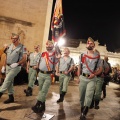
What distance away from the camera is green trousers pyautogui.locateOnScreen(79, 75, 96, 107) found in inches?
200

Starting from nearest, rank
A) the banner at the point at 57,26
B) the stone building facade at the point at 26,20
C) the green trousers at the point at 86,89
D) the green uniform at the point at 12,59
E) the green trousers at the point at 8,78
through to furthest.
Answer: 1. the green trousers at the point at 86,89
2. the green trousers at the point at 8,78
3. the green uniform at the point at 12,59
4. the banner at the point at 57,26
5. the stone building facade at the point at 26,20

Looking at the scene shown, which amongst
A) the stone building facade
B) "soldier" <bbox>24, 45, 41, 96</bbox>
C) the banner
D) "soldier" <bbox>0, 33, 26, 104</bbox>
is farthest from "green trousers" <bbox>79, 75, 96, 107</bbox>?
the stone building facade

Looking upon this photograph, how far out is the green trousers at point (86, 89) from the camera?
5.08 metres

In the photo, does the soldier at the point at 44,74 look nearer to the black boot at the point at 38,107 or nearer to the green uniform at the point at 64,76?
the black boot at the point at 38,107

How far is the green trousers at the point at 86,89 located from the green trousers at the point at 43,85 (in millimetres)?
927

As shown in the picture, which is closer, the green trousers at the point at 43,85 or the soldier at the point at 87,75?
the soldier at the point at 87,75

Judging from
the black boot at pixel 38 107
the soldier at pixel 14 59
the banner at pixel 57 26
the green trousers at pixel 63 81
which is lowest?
the black boot at pixel 38 107

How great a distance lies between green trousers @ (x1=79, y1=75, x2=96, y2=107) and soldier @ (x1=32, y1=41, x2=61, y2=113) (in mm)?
932

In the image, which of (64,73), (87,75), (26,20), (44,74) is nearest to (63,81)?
(64,73)

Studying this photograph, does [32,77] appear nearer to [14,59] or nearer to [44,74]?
[14,59]

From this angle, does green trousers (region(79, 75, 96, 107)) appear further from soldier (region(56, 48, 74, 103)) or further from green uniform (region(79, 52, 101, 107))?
soldier (region(56, 48, 74, 103))

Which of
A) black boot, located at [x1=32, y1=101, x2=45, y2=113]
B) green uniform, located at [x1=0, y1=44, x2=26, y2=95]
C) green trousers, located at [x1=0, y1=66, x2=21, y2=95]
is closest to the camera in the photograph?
black boot, located at [x1=32, y1=101, x2=45, y2=113]

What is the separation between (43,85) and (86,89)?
3.92 ft

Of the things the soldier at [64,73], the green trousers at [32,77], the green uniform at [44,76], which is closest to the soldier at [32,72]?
the green trousers at [32,77]
